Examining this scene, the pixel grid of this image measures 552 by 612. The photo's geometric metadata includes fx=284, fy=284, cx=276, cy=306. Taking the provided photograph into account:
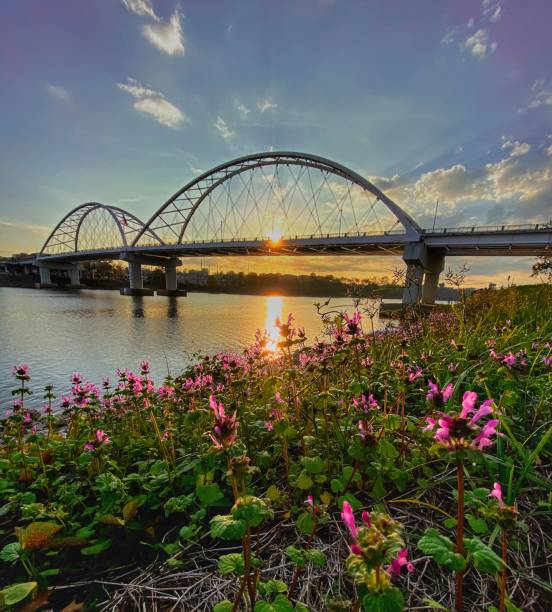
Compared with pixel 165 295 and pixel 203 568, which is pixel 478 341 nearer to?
pixel 203 568

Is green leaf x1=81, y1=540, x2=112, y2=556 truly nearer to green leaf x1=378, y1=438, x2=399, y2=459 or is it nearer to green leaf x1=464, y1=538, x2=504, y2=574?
green leaf x1=378, y1=438, x2=399, y2=459

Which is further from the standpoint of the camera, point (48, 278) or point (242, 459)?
point (48, 278)

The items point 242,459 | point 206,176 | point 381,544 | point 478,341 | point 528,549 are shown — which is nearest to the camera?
point 381,544

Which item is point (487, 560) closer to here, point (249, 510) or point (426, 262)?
point (249, 510)

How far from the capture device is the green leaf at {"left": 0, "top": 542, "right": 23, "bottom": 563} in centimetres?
171

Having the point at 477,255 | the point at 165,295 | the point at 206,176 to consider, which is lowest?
the point at 165,295

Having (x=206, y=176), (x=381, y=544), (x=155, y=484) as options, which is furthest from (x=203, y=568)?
(x=206, y=176)

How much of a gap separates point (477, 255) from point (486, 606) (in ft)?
176

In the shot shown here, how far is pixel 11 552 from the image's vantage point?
5.84 feet

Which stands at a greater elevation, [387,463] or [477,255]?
[477,255]

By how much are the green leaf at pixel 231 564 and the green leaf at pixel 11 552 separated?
1.43 meters

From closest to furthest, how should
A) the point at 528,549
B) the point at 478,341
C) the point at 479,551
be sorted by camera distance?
the point at 479,551 → the point at 528,549 → the point at 478,341

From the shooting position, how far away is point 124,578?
68.9 inches

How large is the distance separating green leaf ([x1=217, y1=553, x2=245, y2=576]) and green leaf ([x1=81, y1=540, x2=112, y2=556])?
1105 millimetres
